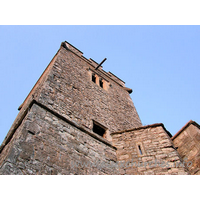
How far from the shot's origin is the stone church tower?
3.56 metres

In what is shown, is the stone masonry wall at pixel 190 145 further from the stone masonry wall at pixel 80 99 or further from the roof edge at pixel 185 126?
the stone masonry wall at pixel 80 99

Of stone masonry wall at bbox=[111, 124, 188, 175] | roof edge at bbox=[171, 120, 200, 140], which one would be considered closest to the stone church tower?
stone masonry wall at bbox=[111, 124, 188, 175]

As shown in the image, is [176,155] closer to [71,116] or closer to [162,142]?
[162,142]

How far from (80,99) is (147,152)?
8.87 ft

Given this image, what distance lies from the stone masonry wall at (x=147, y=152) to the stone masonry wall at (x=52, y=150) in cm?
36

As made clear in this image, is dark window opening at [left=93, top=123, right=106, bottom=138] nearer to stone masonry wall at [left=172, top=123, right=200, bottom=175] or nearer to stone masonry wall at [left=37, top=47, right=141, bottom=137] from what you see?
stone masonry wall at [left=37, top=47, right=141, bottom=137]

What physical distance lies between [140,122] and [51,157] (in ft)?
19.2

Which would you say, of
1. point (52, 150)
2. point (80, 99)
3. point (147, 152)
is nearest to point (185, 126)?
point (147, 152)

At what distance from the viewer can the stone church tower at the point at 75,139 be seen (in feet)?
11.7

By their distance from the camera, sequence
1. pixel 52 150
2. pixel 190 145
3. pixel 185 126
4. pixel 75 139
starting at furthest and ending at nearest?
pixel 185 126 < pixel 190 145 < pixel 75 139 < pixel 52 150

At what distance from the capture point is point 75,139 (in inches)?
183

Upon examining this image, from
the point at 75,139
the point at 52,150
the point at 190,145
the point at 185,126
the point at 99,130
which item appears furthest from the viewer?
the point at 99,130

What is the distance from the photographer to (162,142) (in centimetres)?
519

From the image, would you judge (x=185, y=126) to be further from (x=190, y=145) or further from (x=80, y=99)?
(x=80, y=99)
